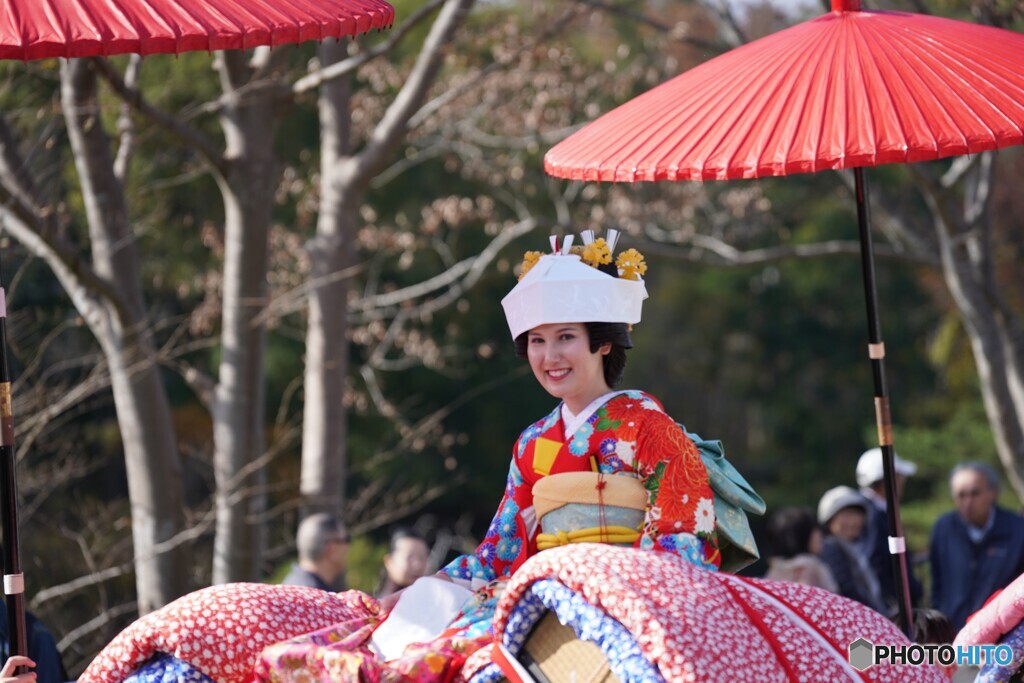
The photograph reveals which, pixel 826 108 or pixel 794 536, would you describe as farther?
pixel 794 536

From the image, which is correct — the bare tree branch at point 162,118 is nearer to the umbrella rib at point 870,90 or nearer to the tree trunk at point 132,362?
the tree trunk at point 132,362

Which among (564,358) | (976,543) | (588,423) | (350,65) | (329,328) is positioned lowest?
(976,543)

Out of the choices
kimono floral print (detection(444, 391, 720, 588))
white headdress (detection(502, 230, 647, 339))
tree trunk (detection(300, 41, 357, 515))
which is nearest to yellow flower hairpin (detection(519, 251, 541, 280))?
white headdress (detection(502, 230, 647, 339))

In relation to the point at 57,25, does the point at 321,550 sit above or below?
below

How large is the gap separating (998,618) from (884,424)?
0.92 m

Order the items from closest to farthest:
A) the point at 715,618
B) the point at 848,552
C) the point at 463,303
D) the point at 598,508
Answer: the point at 715,618 < the point at 598,508 < the point at 848,552 < the point at 463,303

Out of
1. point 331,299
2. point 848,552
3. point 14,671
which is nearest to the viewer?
point 14,671

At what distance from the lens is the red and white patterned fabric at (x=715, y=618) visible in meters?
2.83

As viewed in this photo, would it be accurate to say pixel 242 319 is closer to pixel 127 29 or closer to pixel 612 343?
pixel 612 343

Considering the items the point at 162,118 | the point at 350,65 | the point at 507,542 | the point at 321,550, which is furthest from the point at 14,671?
the point at 350,65

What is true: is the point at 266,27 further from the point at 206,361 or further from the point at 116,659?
the point at 206,361

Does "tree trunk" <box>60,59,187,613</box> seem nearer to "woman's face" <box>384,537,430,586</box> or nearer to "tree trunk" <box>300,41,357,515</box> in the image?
"tree trunk" <box>300,41,357,515</box>

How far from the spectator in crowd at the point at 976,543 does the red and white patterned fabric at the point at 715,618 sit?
355cm

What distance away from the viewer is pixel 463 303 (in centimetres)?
1087
